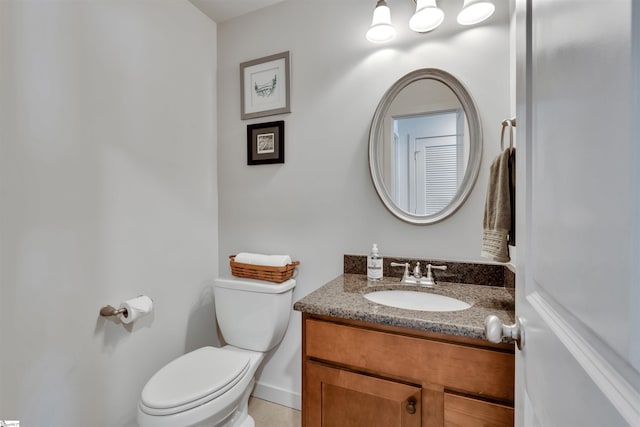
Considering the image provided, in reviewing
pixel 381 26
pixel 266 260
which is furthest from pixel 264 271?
pixel 381 26

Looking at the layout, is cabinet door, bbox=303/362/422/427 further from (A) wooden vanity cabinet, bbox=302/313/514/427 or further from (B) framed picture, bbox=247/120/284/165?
(B) framed picture, bbox=247/120/284/165

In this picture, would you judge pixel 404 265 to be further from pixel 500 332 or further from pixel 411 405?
pixel 500 332

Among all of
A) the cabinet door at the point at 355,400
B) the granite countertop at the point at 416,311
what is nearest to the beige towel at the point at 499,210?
the granite countertop at the point at 416,311

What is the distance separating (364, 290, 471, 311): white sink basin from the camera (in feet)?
4.12

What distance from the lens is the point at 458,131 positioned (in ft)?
4.59

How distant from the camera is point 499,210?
101 centimetres

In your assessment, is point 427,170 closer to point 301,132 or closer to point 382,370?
point 301,132

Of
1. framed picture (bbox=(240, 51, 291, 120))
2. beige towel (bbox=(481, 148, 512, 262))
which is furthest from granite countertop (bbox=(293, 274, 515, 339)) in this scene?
framed picture (bbox=(240, 51, 291, 120))

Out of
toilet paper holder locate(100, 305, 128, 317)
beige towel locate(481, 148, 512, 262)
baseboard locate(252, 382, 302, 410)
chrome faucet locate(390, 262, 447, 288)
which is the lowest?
baseboard locate(252, 382, 302, 410)

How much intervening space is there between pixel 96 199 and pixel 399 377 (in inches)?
57.2

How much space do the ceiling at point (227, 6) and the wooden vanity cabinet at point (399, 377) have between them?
1.84 meters

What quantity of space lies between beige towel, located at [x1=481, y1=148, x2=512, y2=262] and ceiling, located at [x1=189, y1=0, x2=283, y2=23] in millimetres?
1613

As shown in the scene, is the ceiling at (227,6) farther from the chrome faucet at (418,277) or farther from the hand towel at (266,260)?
the chrome faucet at (418,277)

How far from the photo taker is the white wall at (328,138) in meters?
1.38
